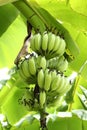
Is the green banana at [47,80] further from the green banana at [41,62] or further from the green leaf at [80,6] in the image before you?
the green leaf at [80,6]

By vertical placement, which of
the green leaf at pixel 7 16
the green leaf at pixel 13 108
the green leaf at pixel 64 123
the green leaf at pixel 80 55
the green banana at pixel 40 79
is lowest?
the green leaf at pixel 64 123

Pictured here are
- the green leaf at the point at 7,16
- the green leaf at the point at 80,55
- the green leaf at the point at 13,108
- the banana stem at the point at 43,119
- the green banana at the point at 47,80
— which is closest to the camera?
the banana stem at the point at 43,119

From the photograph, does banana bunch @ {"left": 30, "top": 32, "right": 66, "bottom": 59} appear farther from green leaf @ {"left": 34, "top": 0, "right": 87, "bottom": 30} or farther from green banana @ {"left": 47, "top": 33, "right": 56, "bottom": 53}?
green leaf @ {"left": 34, "top": 0, "right": 87, "bottom": 30}

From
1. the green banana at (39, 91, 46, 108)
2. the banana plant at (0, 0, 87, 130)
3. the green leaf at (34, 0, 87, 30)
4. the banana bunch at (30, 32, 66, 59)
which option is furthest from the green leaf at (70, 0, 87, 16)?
the green banana at (39, 91, 46, 108)

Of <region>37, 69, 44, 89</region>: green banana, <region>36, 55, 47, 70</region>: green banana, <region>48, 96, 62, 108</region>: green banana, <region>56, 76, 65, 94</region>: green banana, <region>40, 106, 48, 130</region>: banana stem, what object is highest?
<region>36, 55, 47, 70</region>: green banana

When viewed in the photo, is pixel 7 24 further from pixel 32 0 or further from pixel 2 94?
pixel 2 94

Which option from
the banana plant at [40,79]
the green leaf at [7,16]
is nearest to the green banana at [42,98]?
the banana plant at [40,79]

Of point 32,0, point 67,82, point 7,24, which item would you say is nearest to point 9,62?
point 7,24

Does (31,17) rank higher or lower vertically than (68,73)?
higher

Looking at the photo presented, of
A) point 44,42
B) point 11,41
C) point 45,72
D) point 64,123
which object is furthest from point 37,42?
point 64,123
